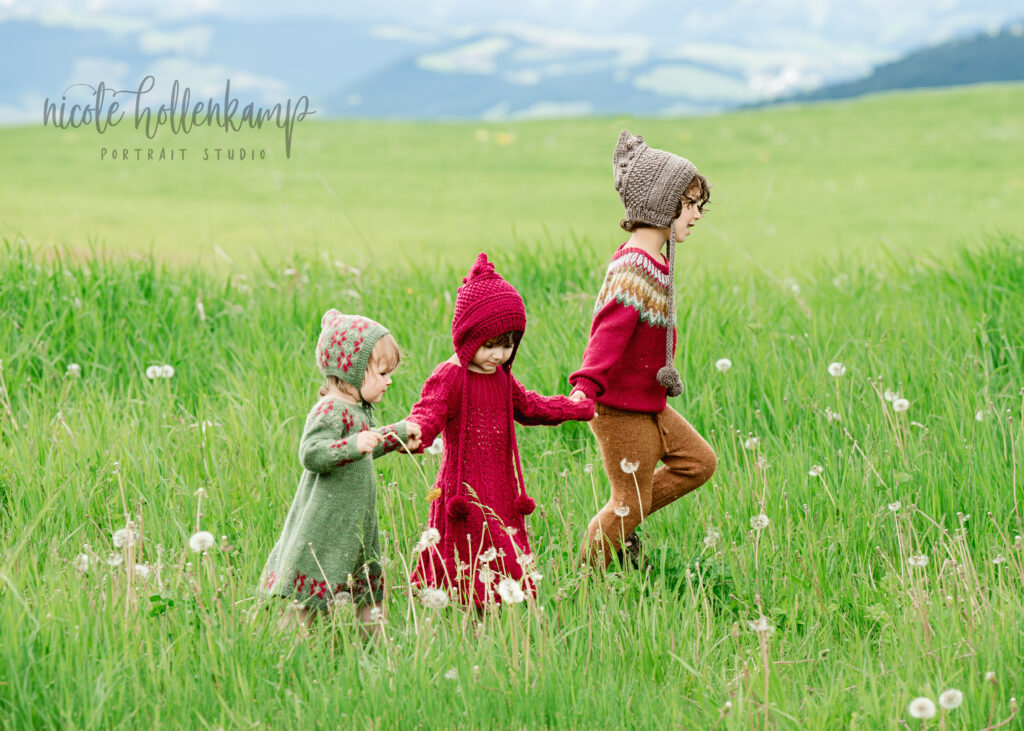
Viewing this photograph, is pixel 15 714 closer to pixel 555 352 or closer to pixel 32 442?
pixel 32 442

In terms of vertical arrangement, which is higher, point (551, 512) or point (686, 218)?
point (686, 218)

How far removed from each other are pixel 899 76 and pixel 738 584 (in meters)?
51.7

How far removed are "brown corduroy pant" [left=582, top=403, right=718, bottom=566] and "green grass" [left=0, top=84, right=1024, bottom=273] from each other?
9.76 feet

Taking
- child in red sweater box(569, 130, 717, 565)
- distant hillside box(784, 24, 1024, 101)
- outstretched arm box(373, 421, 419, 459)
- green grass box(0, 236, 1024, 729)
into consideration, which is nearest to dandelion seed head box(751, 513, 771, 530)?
green grass box(0, 236, 1024, 729)

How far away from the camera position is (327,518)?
3.20 meters

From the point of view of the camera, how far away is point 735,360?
16.8ft

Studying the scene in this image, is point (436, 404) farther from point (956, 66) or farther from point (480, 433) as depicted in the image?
point (956, 66)

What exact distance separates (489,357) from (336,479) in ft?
2.01

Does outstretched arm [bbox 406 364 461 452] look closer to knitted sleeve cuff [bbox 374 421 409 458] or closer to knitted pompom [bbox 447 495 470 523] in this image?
knitted sleeve cuff [bbox 374 421 409 458]

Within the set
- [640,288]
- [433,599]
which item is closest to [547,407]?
[640,288]

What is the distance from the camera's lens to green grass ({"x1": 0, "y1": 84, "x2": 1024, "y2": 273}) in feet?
39.3

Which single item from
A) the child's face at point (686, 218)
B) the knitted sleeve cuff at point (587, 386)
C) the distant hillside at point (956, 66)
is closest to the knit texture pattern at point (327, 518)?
the knitted sleeve cuff at point (587, 386)

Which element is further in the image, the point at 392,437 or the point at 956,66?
the point at 956,66

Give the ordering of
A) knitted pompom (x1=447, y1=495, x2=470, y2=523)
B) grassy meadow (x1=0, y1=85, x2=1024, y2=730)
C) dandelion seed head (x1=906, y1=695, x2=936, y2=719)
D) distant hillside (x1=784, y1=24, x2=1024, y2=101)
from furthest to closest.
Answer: distant hillside (x1=784, y1=24, x2=1024, y2=101) < knitted pompom (x1=447, y1=495, x2=470, y2=523) < grassy meadow (x1=0, y1=85, x2=1024, y2=730) < dandelion seed head (x1=906, y1=695, x2=936, y2=719)
